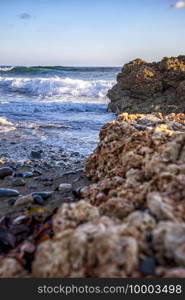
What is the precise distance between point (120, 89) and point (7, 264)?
51.5 feet

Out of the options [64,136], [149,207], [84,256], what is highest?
[149,207]

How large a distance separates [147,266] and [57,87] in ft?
87.0

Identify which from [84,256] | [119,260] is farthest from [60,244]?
[119,260]

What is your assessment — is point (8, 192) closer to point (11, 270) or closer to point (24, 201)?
point (24, 201)

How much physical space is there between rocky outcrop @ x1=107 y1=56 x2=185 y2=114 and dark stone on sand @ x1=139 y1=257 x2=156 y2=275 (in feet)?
44.2

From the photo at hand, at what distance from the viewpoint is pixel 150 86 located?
642 inches

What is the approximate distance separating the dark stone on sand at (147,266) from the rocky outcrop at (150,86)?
13.5 metres

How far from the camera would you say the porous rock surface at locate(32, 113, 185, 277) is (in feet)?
6.31

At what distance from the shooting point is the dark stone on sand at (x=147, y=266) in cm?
192

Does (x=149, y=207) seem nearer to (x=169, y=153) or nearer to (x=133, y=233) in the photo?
(x=133, y=233)

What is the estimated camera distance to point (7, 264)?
88.3 inches

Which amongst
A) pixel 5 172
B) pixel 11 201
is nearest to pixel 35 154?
pixel 5 172

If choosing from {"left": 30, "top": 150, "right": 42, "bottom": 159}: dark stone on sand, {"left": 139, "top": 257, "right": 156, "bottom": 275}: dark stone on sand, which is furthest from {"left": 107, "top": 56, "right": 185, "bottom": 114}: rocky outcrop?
{"left": 139, "top": 257, "right": 156, "bottom": 275}: dark stone on sand

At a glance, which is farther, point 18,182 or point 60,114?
point 60,114
